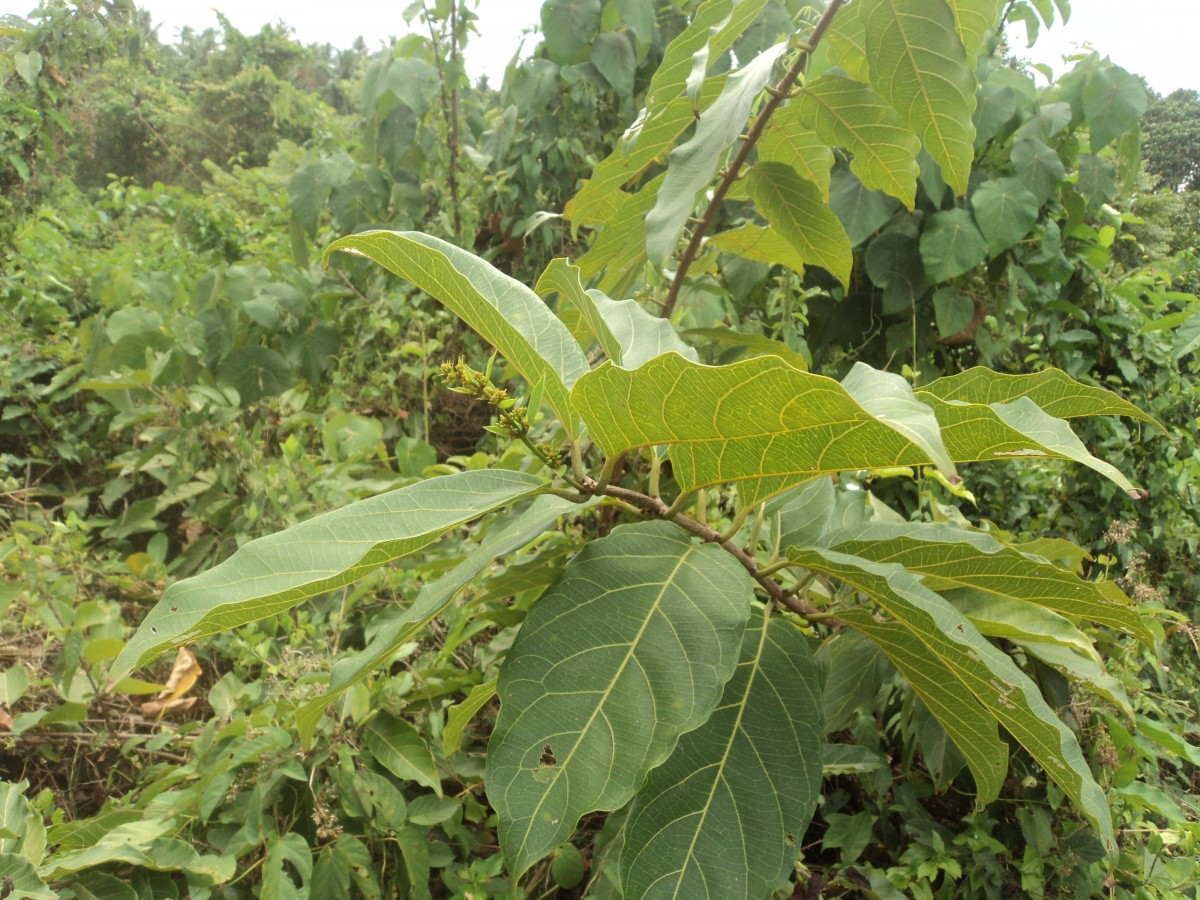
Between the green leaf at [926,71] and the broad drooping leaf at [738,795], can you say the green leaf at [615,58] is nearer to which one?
the green leaf at [926,71]

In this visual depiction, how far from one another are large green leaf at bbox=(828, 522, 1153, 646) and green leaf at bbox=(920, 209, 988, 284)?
114 centimetres

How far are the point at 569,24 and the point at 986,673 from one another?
204cm

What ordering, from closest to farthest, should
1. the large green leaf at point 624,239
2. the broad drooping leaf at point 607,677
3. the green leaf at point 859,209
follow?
the broad drooping leaf at point 607,677 → the large green leaf at point 624,239 → the green leaf at point 859,209

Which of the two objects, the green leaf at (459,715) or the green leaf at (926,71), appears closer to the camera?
the green leaf at (459,715)

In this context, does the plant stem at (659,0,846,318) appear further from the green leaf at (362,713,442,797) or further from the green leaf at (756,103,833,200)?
the green leaf at (362,713,442,797)

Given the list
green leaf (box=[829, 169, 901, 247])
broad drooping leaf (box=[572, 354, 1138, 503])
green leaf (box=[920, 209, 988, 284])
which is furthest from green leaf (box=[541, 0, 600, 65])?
broad drooping leaf (box=[572, 354, 1138, 503])

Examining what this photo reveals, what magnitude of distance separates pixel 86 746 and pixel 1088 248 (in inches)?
85.1

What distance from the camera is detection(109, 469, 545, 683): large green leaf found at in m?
0.46

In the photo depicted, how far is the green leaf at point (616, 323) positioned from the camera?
22.0 inches

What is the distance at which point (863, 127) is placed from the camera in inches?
34.3

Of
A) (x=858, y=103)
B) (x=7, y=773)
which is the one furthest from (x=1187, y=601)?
(x=7, y=773)

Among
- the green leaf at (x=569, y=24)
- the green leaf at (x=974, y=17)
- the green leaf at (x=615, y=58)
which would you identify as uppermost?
the green leaf at (x=569, y=24)

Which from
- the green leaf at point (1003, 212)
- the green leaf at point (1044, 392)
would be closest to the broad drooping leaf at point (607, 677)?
the green leaf at point (1044, 392)

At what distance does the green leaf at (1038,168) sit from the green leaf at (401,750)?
161cm
